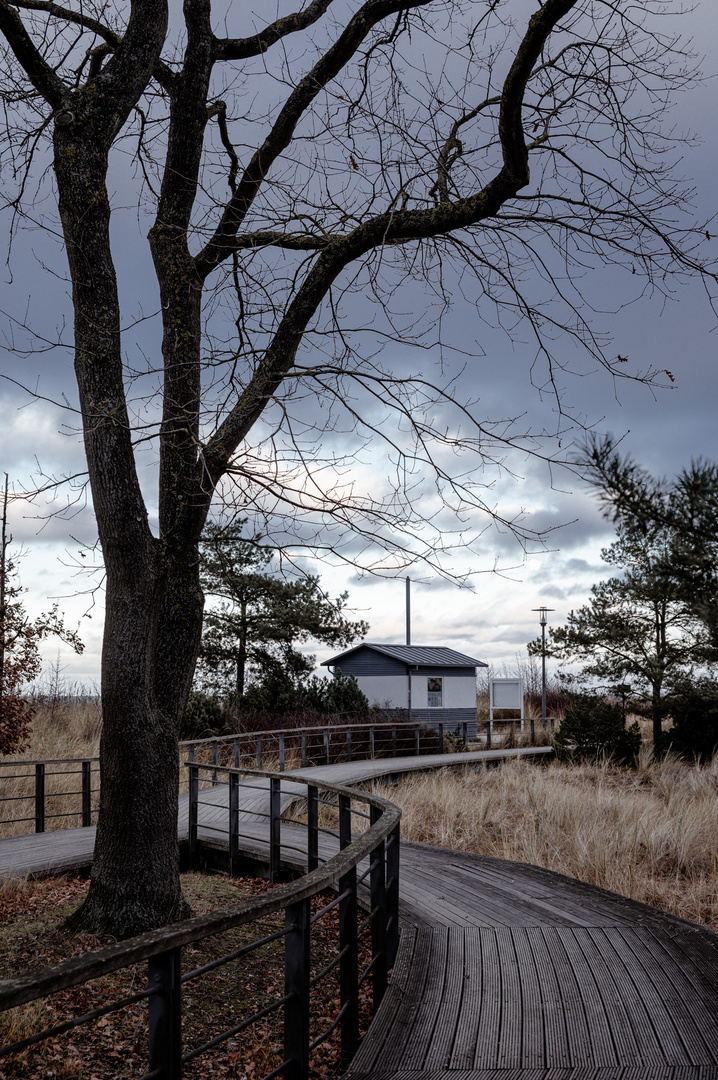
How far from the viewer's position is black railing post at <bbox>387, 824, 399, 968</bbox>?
4891 mm

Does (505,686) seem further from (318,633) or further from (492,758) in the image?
(492,758)

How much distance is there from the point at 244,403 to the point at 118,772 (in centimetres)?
311

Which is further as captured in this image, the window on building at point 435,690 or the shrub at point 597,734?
the window on building at point 435,690

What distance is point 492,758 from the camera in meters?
19.2

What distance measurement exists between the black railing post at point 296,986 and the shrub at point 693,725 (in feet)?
55.1

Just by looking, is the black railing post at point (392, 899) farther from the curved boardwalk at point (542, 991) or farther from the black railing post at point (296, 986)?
the black railing post at point (296, 986)

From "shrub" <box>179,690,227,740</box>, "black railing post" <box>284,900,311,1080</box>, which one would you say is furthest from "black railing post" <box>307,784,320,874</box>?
"shrub" <box>179,690,227,740</box>

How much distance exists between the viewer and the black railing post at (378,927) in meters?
4.32

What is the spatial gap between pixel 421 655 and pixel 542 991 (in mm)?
29894

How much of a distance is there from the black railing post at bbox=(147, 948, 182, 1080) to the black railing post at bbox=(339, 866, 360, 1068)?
1511mm

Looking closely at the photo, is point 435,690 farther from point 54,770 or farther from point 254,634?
point 54,770

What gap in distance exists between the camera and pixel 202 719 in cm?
1856

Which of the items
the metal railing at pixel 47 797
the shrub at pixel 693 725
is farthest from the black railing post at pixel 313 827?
the shrub at pixel 693 725

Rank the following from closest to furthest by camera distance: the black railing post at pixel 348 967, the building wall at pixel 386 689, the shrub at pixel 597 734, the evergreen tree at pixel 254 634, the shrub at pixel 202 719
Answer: the black railing post at pixel 348 967 → the shrub at pixel 597 734 → the shrub at pixel 202 719 → the evergreen tree at pixel 254 634 → the building wall at pixel 386 689
